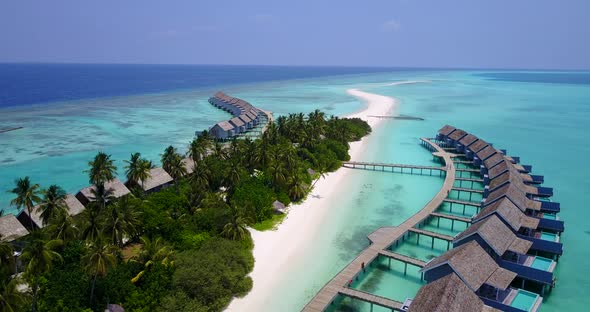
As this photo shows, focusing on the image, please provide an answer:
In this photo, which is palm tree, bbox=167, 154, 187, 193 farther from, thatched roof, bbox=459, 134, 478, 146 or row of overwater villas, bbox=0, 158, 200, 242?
thatched roof, bbox=459, 134, 478, 146

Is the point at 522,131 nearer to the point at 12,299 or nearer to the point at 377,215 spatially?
the point at 377,215

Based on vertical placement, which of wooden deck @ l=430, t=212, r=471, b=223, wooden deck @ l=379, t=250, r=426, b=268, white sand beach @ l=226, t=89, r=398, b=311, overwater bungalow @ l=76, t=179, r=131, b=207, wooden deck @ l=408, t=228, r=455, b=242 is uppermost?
overwater bungalow @ l=76, t=179, r=131, b=207

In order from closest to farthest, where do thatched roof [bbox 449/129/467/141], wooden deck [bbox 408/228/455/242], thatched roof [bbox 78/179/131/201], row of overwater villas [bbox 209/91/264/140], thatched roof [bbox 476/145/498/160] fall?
wooden deck [bbox 408/228/455/242]
thatched roof [bbox 78/179/131/201]
thatched roof [bbox 476/145/498/160]
thatched roof [bbox 449/129/467/141]
row of overwater villas [bbox 209/91/264/140]

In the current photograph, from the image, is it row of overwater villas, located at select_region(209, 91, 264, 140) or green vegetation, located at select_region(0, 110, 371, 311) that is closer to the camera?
green vegetation, located at select_region(0, 110, 371, 311)

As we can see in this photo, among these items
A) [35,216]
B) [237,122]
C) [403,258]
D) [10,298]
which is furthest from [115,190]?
[237,122]

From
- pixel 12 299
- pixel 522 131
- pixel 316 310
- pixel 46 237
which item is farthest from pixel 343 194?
pixel 522 131

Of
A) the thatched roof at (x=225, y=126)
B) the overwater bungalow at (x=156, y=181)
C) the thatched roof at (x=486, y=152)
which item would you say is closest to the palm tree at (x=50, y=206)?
the overwater bungalow at (x=156, y=181)

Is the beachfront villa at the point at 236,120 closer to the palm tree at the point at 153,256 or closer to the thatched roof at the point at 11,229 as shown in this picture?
the thatched roof at the point at 11,229

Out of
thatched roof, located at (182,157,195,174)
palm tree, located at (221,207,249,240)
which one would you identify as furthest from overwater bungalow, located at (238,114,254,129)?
palm tree, located at (221,207,249,240)
